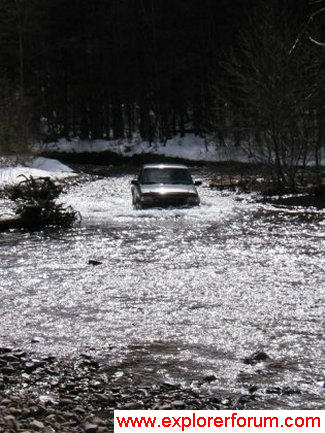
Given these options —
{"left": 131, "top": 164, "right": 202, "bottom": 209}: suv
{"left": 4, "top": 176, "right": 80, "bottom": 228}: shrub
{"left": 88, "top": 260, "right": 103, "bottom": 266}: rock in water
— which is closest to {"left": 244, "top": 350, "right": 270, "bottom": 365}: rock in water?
{"left": 88, "top": 260, "right": 103, "bottom": 266}: rock in water

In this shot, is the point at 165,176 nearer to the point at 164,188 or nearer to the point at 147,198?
the point at 164,188

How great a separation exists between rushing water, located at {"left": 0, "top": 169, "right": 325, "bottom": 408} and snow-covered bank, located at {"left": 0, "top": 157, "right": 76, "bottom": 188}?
46.3ft

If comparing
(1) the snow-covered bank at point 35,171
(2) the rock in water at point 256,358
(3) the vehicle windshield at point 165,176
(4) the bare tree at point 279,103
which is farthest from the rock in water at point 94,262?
(1) the snow-covered bank at point 35,171

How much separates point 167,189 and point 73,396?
597 inches

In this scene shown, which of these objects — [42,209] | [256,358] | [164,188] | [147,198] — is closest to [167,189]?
[164,188]

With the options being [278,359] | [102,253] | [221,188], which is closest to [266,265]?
[102,253]

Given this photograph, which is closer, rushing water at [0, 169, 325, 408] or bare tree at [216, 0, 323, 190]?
rushing water at [0, 169, 325, 408]

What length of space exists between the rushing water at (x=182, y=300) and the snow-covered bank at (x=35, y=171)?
46.3 feet

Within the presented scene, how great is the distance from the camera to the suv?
21.0 meters

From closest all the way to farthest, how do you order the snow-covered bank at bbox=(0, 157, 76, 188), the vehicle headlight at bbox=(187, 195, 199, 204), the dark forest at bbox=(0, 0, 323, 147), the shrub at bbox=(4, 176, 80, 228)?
the shrub at bbox=(4, 176, 80, 228) → the vehicle headlight at bbox=(187, 195, 199, 204) → the snow-covered bank at bbox=(0, 157, 76, 188) → the dark forest at bbox=(0, 0, 323, 147)

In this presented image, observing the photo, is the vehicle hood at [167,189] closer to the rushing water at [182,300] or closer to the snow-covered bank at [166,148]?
the rushing water at [182,300]

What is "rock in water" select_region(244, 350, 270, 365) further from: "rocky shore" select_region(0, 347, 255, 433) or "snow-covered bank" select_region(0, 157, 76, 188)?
"snow-covered bank" select_region(0, 157, 76, 188)

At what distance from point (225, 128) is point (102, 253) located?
18.1m

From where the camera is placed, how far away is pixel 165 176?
22047 millimetres
